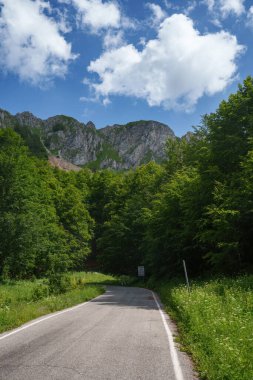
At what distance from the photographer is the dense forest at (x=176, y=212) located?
74.2 feet

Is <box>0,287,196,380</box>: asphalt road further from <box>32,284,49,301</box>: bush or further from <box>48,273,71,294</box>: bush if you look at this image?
<box>48,273,71,294</box>: bush

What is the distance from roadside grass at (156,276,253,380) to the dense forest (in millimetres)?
8121

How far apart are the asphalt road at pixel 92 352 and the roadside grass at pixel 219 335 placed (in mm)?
441

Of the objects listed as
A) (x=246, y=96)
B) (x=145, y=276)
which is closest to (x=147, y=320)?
(x=246, y=96)

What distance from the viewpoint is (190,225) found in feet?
89.6

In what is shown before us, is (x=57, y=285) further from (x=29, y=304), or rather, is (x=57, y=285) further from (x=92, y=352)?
(x=92, y=352)

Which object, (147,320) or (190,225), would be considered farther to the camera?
(190,225)

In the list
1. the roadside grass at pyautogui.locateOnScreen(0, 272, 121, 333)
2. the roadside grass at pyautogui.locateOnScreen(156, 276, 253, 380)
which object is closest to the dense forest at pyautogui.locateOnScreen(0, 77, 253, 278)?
the roadside grass at pyautogui.locateOnScreen(0, 272, 121, 333)

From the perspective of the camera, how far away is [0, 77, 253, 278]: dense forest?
22.6 metres

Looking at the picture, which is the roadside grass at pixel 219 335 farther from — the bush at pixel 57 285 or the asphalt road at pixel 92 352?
the bush at pixel 57 285

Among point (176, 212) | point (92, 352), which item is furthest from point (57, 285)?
point (92, 352)

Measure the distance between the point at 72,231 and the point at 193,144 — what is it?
967 inches

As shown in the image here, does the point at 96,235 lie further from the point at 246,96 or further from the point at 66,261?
the point at 246,96

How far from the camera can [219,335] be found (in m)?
8.89
